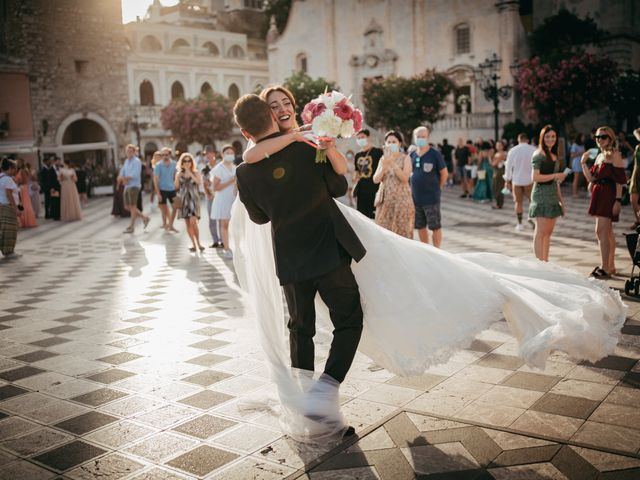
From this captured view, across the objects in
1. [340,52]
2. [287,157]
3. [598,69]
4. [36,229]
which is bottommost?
[36,229]

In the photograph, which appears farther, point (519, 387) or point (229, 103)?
point (229, 103)

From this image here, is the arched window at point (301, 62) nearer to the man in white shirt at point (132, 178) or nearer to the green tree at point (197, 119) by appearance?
the green tree at point (197, 119)

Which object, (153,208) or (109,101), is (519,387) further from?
(109,101)

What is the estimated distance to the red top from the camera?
7.93 m

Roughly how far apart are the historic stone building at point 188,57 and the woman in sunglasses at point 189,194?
33.1 metres

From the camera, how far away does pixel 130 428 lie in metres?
4.05

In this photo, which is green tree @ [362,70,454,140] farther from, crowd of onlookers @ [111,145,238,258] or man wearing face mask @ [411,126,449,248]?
man wearing face mask @ [411,126,449,248]

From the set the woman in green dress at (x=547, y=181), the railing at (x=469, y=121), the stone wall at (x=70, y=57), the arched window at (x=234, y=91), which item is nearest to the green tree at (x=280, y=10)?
the arched window at (x=234, y=91)

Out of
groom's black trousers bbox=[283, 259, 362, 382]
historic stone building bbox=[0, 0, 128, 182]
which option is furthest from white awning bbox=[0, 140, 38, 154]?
groom's black trousers bbox=[283, 259, 362, 382]

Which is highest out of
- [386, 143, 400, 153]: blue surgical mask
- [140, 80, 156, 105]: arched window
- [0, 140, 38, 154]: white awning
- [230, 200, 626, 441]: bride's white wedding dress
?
[140, 80, 156, 105]: arched window

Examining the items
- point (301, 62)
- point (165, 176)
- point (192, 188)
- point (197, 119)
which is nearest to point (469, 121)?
point (301, 62)

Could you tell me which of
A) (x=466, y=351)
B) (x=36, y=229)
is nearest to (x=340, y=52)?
(x=36, y=229)

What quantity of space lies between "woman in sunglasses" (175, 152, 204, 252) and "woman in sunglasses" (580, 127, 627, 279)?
22.9ft

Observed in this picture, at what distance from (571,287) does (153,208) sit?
19.4 metres
